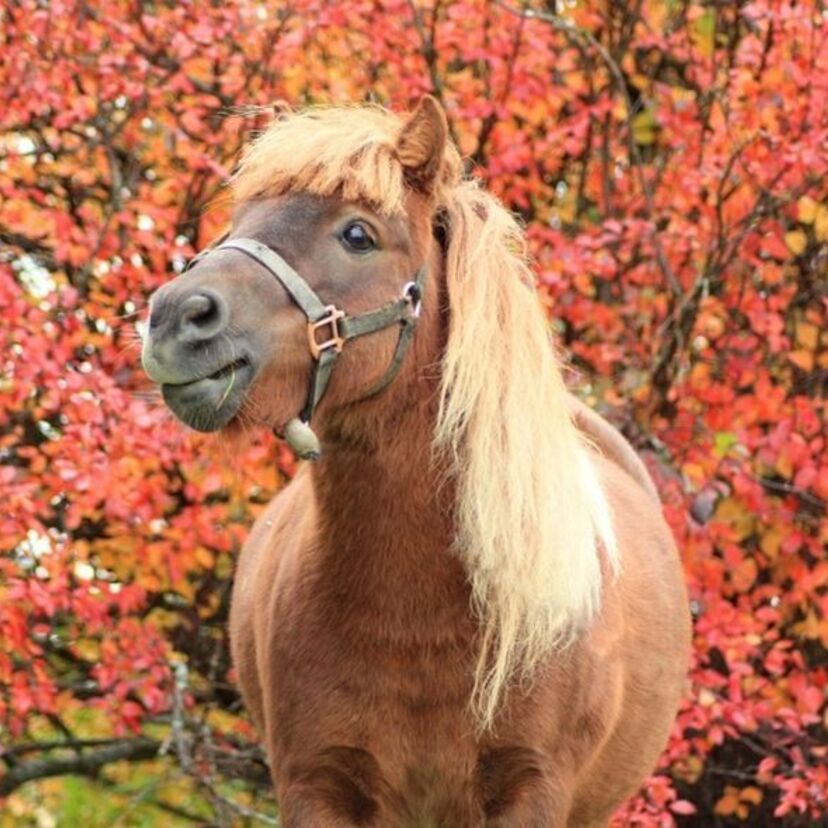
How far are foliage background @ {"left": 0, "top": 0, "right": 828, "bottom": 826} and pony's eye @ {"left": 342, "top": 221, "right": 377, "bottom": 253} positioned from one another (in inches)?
70.3

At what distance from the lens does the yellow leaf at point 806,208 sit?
6066mm

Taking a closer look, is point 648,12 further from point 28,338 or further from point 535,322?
point 535,322

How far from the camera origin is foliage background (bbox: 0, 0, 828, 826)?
5582mm

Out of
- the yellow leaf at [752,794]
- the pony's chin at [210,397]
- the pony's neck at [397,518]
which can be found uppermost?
the pony's chin at [210,397]

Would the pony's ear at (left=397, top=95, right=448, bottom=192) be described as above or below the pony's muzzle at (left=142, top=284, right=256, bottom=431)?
above

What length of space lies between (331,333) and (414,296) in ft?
0.77

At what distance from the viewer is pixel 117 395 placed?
516 centimetres

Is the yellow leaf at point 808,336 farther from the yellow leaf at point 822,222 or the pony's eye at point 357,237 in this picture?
the pony's eye at point 357,237

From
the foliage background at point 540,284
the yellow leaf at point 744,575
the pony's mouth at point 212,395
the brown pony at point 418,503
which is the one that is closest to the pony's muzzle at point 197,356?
the pony's mouth at point 212,395

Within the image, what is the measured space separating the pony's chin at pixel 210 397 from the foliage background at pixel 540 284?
1.86 metres

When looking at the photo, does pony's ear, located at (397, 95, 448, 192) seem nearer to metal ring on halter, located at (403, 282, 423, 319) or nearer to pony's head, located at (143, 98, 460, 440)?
pony's head, located at (143, 98, 460, 440)

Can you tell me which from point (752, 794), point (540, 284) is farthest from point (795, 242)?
point (752, 794)

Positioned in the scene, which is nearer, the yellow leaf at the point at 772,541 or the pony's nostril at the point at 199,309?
the pony's nostril at the point at 199,309

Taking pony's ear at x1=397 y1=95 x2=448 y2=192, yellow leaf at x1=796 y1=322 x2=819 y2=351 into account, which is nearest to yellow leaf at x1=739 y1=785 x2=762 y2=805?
yellow leaf at x1=796 y1=322 x2=819 y2=351
